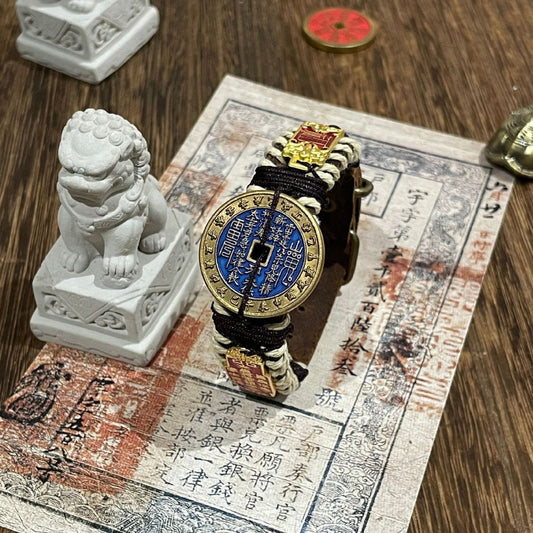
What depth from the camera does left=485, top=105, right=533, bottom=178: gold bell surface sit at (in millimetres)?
1791

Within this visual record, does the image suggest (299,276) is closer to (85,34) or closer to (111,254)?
(111,254)

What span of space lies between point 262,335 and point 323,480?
0.27 metres

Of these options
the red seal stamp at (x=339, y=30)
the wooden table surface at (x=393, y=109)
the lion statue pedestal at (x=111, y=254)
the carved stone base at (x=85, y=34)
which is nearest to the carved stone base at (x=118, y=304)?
the lion statue pedestal at (x=111, y=254)

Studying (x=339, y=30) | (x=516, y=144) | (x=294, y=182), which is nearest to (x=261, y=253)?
(x=294, y=182)

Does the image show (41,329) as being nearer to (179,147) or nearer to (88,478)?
(88,478)

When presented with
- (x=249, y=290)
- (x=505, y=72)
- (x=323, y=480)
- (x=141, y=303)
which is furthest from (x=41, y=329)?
(x=505, y=72)

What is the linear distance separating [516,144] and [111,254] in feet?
2.92

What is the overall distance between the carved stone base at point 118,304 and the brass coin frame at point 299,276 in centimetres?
18

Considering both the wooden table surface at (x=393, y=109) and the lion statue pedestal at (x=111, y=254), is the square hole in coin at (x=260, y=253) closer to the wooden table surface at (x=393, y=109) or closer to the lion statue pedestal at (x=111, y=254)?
the lion statue pedestal at (x=111, y=254)

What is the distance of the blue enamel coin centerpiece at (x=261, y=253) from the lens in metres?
1.26

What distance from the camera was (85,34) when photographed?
193 cm

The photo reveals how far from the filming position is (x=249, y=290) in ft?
4.13

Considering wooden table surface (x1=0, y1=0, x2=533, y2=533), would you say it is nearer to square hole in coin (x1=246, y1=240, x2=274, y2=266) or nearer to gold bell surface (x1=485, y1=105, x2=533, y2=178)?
gold bell surface (x1=485, y1=105, x2=533, y2=178)

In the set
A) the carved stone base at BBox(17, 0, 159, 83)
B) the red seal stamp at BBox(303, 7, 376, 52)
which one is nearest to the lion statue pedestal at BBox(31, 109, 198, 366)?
the carved stone base at BBox(17, 0, 159, 83)
